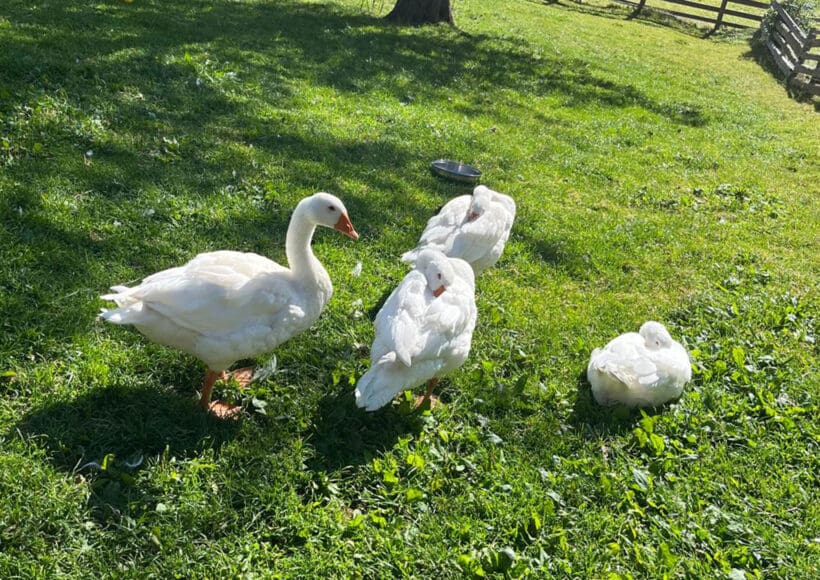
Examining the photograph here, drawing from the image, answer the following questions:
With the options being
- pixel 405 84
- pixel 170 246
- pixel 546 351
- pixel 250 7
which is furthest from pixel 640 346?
pixel 250 7

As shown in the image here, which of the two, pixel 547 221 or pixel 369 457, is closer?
pixel 369 457

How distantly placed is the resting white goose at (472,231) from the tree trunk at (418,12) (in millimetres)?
10445

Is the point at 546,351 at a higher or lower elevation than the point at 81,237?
lower

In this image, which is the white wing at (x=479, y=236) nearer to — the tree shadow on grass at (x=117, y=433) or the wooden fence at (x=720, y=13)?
the tree shadow on grass at (x=117, y=433)

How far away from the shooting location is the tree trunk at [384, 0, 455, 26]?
Answer: 14422 mm

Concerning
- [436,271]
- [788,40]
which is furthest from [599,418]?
[788,40]

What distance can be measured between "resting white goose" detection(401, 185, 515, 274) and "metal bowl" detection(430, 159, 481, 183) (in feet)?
5.42

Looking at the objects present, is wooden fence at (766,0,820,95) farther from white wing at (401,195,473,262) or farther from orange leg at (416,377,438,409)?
orange leg at (416,377,438,409)

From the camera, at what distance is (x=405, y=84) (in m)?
10.2

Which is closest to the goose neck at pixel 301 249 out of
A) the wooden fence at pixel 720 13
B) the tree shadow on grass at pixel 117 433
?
the tree shadow on grass at pixel 117 433

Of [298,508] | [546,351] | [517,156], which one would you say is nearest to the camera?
[298,508]

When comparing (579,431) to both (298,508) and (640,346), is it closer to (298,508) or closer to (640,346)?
(640,346)

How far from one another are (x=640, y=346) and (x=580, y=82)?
9.81m

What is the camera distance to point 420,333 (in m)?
3.58
